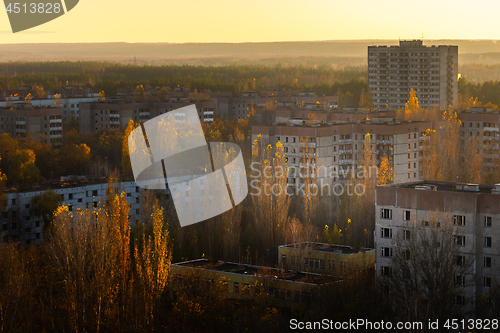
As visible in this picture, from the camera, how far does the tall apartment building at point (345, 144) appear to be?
28.2 metres

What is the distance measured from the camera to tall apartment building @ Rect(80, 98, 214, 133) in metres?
46.7

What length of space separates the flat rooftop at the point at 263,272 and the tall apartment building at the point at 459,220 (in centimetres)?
130

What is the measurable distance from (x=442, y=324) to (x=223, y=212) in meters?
9.41

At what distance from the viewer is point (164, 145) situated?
3338cm

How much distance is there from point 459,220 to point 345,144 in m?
14.6

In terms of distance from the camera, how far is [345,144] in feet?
97.1

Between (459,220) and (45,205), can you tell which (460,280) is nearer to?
(459,220)

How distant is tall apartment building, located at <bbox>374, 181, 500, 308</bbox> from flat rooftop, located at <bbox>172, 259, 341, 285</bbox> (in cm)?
130

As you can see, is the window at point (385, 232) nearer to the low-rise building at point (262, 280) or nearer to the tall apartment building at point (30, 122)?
the low-rise building at point (262, 280)

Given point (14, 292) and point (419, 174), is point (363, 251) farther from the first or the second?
point (419, 174)

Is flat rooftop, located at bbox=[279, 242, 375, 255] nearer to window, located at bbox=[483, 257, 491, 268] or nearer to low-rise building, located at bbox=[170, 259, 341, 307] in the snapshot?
low-rise building, located at bbox=[170, 259, 341, 307]

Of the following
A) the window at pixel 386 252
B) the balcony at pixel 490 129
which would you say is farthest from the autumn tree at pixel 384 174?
the balcony at pixel 490 129

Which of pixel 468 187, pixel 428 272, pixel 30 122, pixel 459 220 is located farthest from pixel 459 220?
pixel 30 122

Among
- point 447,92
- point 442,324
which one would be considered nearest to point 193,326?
point 442,324
